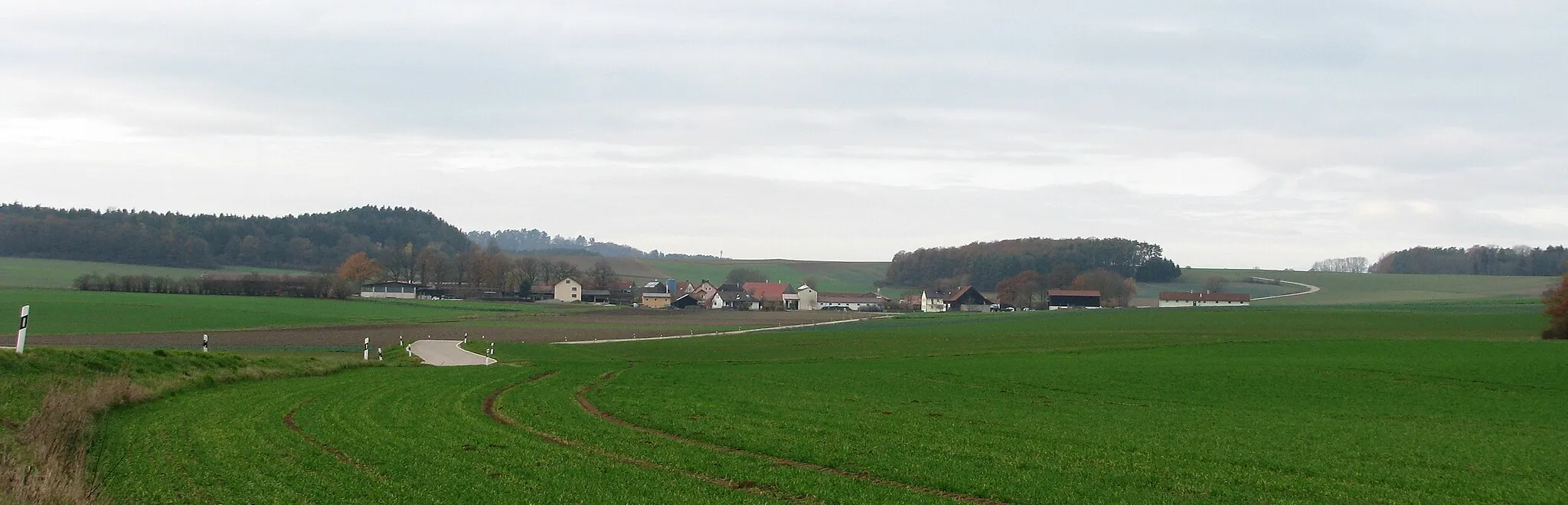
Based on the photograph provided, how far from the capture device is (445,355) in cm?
5356

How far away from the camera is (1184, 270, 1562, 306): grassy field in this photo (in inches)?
5837

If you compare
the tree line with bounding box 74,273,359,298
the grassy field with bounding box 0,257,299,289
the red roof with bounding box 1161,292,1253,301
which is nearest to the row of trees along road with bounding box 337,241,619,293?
the grassy field with bounding box 0,257,299,289

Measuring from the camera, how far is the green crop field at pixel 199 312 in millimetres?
78188

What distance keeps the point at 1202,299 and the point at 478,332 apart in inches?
4380

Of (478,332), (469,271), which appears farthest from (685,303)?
(478,332)

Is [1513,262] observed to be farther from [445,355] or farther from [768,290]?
[445,355]

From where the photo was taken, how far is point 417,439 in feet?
57.0

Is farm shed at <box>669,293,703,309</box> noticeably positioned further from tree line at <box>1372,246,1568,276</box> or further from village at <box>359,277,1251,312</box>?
tree line at <box>1372,246,1568,276</box>

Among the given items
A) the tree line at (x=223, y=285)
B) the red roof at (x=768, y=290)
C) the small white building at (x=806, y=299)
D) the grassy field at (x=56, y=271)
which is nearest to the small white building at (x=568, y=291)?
the red roof at (x=768, y=290)

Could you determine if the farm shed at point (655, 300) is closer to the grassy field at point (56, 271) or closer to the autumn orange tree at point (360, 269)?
the autumn orange tree at point (360, 269)

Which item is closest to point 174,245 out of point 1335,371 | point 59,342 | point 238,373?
point 59,342

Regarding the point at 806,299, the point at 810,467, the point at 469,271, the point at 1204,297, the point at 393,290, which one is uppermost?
the point at 469,271

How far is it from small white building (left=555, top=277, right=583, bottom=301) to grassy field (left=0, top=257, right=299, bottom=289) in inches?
2019

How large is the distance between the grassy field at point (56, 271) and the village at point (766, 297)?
28.0 meters
